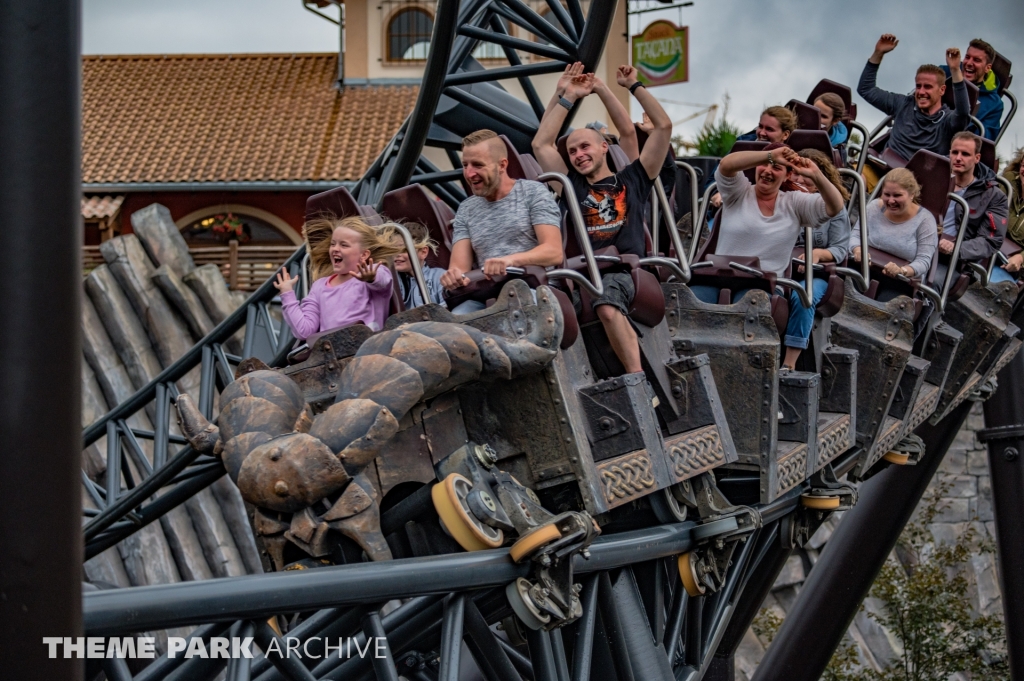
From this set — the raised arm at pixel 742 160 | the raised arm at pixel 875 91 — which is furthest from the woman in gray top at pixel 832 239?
the raised arm at pixel 875 91

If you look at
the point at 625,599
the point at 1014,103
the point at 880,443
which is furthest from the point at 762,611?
the point at 625,599

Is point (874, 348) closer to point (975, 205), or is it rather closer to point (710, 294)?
point (710, 294)

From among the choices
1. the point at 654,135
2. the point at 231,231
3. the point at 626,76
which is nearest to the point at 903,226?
the point at 626,76

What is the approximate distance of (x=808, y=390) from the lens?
524 centimetres

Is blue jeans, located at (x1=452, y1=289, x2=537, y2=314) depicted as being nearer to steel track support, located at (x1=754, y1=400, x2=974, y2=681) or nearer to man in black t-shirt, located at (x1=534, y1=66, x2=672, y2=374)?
man in black t-shirt, located at (x1=534, y1=66, x2=672, y2=374)

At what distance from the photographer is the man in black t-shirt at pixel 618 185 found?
425 centimetres

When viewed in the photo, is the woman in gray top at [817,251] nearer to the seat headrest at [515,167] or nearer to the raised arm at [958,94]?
A: the seat headrest at [515,167]

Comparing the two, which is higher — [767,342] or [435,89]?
[435,89]

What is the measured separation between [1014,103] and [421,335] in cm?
671

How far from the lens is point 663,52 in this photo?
1894 centimetres

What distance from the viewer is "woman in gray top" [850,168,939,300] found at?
645 cm

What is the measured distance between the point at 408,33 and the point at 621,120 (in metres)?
14.5

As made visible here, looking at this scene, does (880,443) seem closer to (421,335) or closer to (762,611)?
(421,335)

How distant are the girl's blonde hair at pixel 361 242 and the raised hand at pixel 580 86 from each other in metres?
0.87
